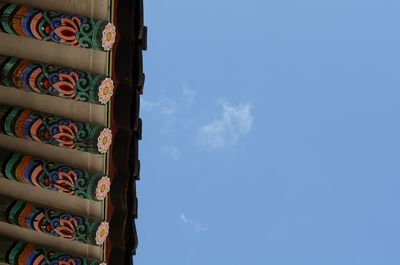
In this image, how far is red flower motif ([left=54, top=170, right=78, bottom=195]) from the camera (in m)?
9.25

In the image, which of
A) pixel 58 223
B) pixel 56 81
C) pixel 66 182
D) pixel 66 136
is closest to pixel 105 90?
pixel 56 81

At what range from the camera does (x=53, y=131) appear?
9.12 m

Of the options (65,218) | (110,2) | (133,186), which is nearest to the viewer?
(110,2)

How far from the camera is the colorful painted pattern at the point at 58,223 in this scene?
9430 mm

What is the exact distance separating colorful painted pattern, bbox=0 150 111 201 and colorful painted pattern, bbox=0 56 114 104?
1.03 metres

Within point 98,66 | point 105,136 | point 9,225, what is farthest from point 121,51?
point 9,225

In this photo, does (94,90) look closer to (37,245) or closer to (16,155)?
(16,155)

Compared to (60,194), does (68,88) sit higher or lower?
higher

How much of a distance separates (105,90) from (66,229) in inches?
79.2

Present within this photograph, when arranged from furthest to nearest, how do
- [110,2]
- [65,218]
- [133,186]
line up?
[133,186] → [65,218] → [110,2]

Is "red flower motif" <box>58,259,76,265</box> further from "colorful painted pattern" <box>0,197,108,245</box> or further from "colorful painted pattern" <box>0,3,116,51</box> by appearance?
"colorful painted pattern" <box>0,3,116,51</box>

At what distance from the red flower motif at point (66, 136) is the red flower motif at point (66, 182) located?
0.42 metres

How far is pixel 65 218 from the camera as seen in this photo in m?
9.49

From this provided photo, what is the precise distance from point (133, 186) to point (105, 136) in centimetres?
124
